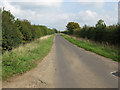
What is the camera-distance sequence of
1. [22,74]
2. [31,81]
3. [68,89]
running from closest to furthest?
[68,89], [31,81], [22,74]

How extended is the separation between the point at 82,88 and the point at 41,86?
162 cm

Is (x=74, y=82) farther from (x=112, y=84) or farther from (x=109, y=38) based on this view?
(x=109, y=38)

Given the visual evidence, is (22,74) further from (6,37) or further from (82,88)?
(6,37)

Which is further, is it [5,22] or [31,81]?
[5,22]

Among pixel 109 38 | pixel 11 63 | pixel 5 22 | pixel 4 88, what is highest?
pixel 5 22

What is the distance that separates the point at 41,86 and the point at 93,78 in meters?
2.38

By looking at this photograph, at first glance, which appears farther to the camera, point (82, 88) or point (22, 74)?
point (22, 74)

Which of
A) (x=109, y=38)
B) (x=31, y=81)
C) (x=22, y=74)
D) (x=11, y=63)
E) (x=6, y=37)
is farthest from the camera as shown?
(x=109, y=38)

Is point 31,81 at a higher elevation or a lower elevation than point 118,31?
lower

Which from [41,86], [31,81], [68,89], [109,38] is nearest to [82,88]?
[68,89]

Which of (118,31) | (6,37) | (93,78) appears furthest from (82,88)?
(118,31)

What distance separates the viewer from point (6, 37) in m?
9.39

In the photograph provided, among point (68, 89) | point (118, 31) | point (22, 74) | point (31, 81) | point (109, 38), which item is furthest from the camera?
point (109, 38)

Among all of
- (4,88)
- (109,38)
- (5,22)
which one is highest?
(5,22)
